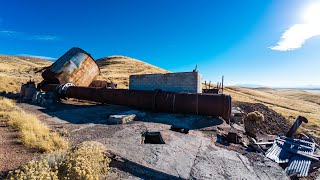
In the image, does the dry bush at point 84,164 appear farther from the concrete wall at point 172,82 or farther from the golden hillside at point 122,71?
the golden hillside at point 122,71

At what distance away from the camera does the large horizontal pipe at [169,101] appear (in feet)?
34.3

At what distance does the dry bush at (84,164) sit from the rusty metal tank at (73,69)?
13342 mm

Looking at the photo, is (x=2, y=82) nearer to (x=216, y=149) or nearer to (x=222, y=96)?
(x=222, y=96)

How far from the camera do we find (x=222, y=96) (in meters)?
10.5

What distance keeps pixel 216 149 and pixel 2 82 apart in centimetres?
2301

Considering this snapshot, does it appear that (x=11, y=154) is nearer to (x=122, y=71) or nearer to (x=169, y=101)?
(x=169, y=101)

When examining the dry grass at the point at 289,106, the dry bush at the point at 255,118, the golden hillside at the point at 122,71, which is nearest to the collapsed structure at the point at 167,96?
the dry bush at the point at 255,118

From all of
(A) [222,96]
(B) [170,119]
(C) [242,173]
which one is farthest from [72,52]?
(C) [242,173]

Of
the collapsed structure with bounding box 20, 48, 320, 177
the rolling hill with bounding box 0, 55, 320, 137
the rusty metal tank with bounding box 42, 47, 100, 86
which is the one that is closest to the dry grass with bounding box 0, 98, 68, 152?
the collapsed structure with bounding box 20, 48, 320, 177

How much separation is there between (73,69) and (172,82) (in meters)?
8.02

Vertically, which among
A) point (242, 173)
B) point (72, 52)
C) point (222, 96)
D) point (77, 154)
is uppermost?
point (72, 52)

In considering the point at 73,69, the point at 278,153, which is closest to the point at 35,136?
the point at 278,153

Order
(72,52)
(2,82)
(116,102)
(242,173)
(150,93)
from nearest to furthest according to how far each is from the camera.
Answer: (242,173) < (150,93) < (116,102) < (72,52) < (2,82)

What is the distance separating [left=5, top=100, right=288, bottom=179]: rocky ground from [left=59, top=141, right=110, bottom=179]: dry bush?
0.28 meters
